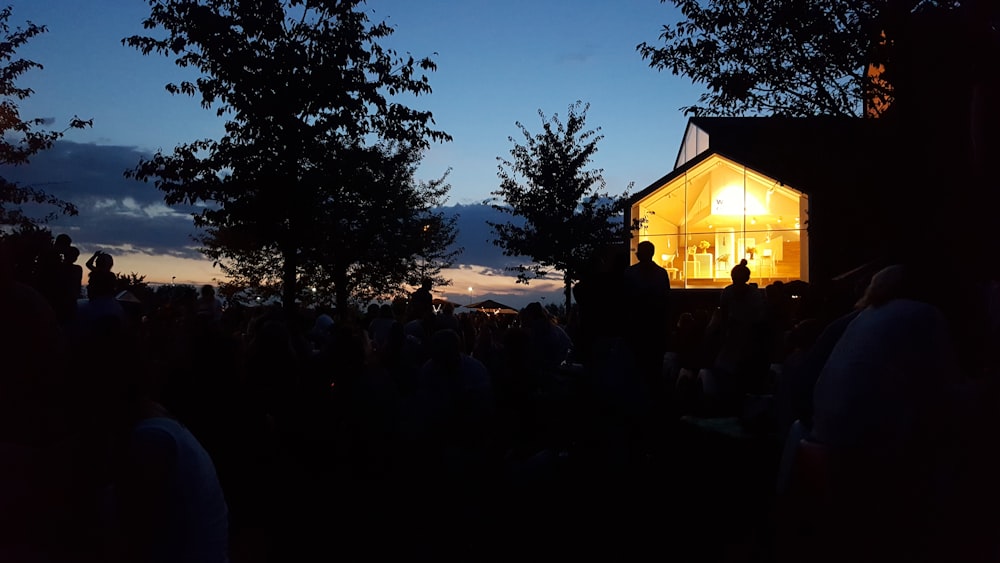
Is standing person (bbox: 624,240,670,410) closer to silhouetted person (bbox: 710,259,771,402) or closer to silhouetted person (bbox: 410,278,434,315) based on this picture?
silhouetted person (bbox: 710,259,771,402)

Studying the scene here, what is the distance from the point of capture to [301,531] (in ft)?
17.9

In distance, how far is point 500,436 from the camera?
642 centimetres

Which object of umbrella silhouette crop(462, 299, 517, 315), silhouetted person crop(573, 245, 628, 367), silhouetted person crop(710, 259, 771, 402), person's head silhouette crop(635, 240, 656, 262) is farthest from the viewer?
umbrella silhouette crop(462, 299, 517, 315)

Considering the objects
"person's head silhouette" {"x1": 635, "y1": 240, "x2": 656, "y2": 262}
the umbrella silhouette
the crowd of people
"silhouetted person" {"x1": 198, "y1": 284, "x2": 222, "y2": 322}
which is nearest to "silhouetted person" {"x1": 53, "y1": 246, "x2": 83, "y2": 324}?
the crowd of people

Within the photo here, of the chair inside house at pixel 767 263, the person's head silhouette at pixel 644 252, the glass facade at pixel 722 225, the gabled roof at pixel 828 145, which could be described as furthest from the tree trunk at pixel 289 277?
the chair inside house at pixel 767 263

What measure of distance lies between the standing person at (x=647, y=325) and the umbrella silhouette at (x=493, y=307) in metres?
36.7

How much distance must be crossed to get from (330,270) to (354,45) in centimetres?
1018

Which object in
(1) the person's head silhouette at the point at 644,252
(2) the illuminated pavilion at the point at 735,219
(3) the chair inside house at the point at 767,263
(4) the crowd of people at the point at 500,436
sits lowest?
(4) the crowd of people at the point at 500,436

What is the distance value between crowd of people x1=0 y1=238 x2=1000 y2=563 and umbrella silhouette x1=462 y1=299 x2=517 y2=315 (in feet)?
113

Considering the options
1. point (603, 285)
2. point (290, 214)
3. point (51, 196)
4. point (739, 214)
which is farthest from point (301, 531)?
point (739, 214)

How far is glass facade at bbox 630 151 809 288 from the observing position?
968 inches

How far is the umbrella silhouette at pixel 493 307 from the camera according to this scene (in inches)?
1703

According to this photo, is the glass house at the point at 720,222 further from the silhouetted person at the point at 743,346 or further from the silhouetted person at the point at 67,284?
the silhouetted person at the point at 67,284

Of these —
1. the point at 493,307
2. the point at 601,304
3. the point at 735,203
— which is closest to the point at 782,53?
the point at 601,304
